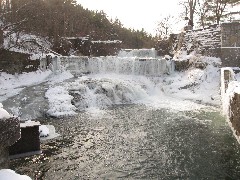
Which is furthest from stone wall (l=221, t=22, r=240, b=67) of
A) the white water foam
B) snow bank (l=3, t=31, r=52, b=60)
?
snow bank (l=3, t=31, r=52, b=60)

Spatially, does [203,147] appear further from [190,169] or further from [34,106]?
[34,106]

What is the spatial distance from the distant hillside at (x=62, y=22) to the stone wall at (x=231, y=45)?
573 inches

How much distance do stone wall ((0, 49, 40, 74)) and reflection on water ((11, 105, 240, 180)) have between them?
8.11 meters

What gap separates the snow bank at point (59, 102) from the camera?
15299 millimetres

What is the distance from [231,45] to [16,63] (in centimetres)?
1575

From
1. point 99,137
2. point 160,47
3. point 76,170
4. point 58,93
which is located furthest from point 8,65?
point 160,47

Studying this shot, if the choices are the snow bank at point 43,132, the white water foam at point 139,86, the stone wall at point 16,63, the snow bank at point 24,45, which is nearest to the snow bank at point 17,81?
the stone wall at point 16,63

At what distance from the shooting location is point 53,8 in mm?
33562

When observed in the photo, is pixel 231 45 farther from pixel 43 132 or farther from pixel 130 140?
pixel 43 132

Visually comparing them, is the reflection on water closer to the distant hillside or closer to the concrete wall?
the concrete wall

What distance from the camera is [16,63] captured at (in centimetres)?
2078

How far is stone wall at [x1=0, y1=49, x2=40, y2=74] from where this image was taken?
2039 centimetres

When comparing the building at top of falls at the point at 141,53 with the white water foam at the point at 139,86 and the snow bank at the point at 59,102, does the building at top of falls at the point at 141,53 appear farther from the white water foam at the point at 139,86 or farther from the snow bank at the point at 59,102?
the snow bank at the point at 59,102

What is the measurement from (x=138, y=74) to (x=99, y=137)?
45.7ft
